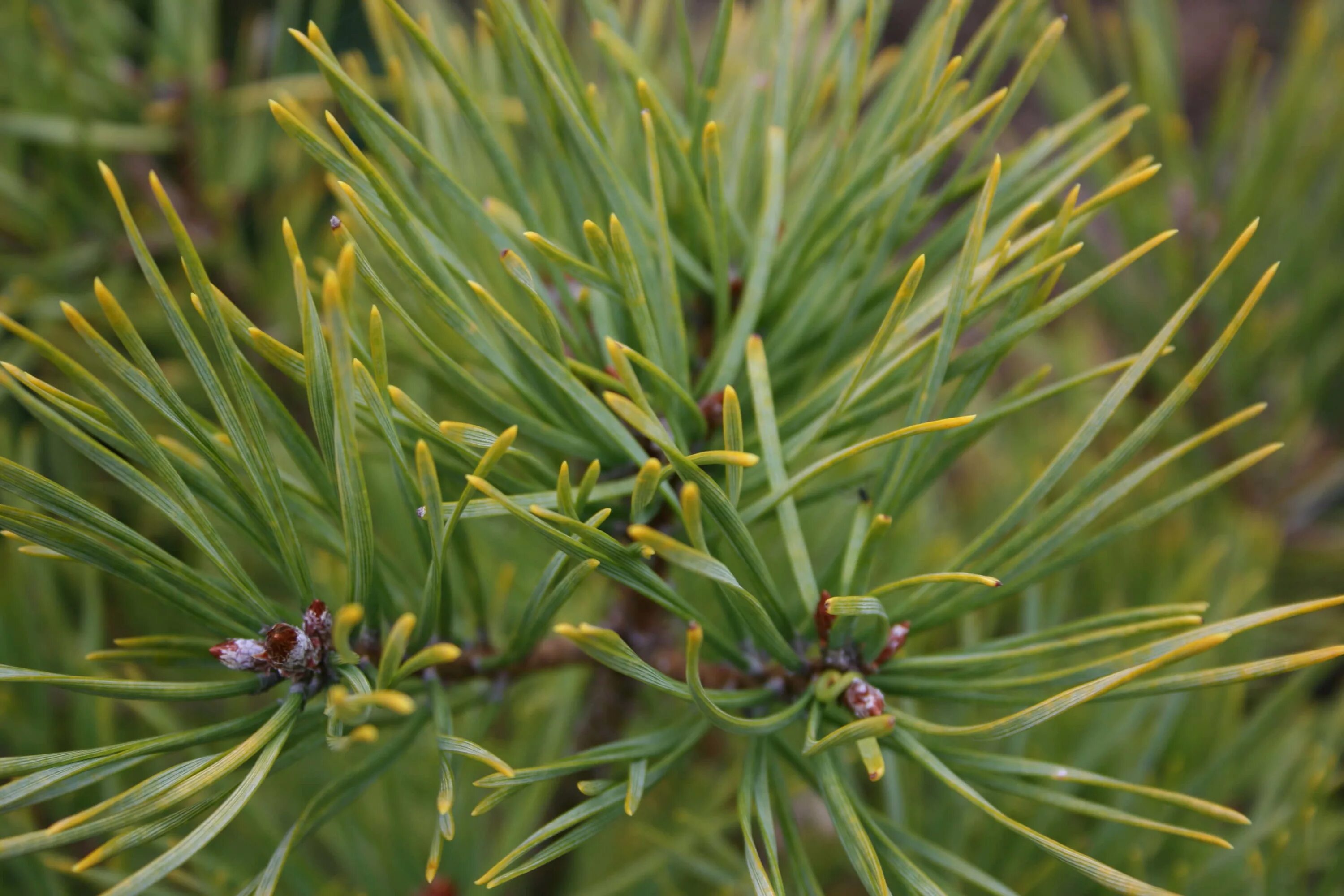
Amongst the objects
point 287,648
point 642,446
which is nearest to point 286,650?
point 287,648

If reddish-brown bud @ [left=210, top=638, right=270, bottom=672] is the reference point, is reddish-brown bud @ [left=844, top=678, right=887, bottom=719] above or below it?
above

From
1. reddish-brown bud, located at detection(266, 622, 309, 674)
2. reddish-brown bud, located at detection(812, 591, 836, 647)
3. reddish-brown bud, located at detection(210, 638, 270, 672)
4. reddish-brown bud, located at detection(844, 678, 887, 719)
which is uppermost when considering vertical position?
reddish-brown bud, located at detection(812, 591, 836, 647)

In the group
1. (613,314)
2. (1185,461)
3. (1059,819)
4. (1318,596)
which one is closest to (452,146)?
(613,314)

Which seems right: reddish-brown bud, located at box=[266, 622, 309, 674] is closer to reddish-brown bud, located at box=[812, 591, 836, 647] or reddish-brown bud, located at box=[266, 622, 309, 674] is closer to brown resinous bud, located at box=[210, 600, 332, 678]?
brown resinous bud, located at box=[210, 600, 332, 678]

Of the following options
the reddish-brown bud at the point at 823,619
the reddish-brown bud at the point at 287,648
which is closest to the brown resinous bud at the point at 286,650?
the reddish-brown bud at the point at 287,648

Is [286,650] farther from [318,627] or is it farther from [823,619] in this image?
[823,619]

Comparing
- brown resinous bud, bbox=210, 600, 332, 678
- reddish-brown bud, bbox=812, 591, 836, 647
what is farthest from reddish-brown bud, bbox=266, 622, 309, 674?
reddish-brown bud, bbox=812, 591, 836, 647
